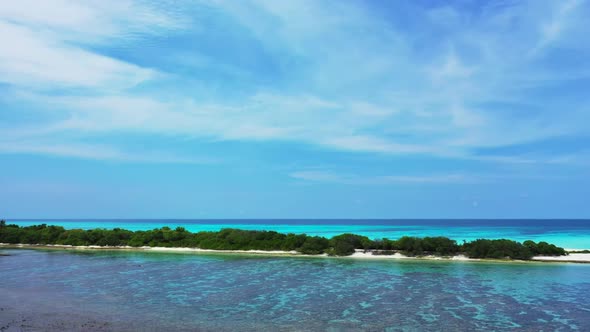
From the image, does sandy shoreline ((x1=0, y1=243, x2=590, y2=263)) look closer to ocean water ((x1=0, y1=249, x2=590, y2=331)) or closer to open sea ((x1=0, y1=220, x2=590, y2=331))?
ocean water ((x1=0, y1=249, x2=590, y2=331))

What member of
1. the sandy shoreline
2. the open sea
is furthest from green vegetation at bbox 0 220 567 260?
the open sea

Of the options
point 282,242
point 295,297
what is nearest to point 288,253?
point 282,242

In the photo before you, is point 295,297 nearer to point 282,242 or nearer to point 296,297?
point 296,297

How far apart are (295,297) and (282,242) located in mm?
26202

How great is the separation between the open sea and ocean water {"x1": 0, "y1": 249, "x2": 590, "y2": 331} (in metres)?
0.05

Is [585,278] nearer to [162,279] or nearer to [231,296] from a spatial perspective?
[231,296]

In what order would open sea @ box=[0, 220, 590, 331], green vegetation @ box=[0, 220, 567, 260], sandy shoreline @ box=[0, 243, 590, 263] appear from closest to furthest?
1. open sea @ box=[0, 220, 590, 331]
2. sandy shoreline @ box=[0, 243, 590, 263]
3. green vegetation @ box=[0, 220, 567, 260]

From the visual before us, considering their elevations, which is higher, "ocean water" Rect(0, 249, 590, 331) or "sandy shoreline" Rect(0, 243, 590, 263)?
"sandy shoreline" Rect(0, 243, 590, 263)

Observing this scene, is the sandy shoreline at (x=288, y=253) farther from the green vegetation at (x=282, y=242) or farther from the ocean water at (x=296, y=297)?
the ocean water at (x=296, y=297)

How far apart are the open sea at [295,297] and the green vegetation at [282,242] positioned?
3934 millimetres

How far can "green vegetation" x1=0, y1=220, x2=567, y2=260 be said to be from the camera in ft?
128

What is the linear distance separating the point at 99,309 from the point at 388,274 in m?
19.2

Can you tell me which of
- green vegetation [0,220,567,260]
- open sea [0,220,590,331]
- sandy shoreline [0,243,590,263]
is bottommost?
open sea [0,220,590,331]

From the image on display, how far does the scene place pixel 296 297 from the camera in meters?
21.2
